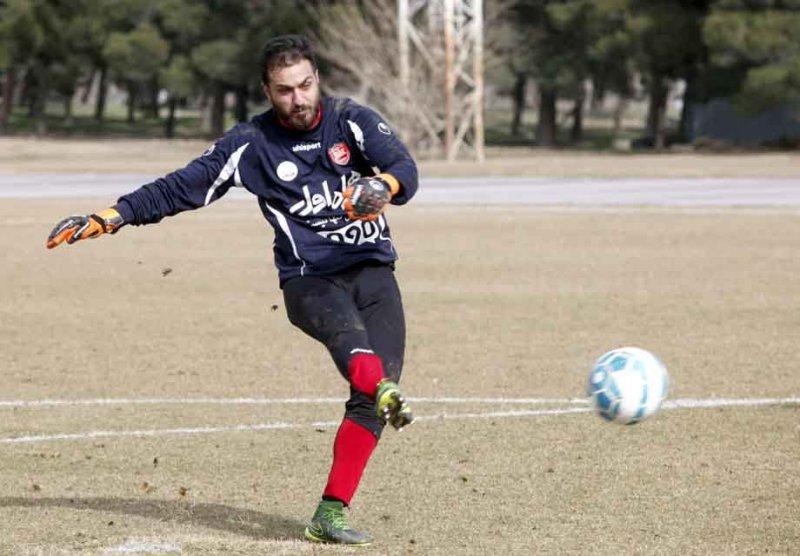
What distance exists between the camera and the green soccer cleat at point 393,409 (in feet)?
20.8

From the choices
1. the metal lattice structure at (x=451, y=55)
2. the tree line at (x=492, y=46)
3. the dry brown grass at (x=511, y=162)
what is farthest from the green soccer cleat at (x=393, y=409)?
the tree line at (x=492, y=46)

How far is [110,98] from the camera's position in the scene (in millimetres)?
142750

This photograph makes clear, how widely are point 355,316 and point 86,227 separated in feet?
3.78

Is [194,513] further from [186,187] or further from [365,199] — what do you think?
[365,199]

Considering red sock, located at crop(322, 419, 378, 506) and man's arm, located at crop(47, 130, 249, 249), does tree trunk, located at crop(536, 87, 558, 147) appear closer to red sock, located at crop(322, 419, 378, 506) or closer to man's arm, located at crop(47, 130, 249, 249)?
man's arm, located at crop(47, 130, 249, 249)

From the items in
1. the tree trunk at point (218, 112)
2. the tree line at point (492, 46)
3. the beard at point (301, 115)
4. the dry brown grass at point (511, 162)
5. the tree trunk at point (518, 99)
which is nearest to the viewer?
the beard at point (301, 115)

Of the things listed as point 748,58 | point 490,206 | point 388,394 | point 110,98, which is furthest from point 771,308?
point 110,98

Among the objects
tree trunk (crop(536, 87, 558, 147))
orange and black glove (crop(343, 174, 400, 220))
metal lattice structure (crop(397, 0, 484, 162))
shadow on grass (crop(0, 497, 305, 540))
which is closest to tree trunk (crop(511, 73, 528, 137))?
tree trunk (crop(536, 87, 558, 147))

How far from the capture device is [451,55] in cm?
4672

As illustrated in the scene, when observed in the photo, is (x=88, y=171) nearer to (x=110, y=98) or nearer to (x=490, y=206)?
(x=490, y=206)

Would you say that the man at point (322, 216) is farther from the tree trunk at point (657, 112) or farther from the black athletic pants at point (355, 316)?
the tree trunk at point (657, 112)

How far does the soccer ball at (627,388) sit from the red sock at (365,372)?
3.27 ft

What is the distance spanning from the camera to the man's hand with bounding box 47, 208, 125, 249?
676 centimetres

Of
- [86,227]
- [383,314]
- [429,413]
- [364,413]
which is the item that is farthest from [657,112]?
[86,227]
